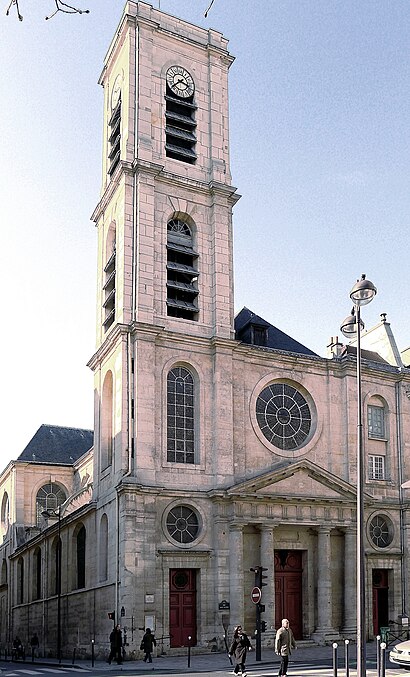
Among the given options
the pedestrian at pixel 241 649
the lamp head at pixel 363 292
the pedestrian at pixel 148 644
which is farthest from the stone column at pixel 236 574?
the lamp head at pixel 363 292

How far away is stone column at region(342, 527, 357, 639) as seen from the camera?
34.6 m

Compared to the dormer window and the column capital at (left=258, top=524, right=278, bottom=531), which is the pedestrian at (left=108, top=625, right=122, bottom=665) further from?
the dormer window

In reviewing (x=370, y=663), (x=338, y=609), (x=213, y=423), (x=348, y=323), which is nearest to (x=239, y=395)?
(x=213, y=423)

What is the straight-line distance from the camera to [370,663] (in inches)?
920

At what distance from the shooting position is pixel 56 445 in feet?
206

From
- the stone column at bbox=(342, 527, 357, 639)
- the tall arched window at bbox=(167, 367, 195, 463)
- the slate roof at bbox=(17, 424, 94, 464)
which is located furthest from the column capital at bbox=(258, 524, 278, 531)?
the slate roof at bbox=(17, 424, 94, 464)

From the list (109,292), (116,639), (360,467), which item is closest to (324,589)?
(116,639)

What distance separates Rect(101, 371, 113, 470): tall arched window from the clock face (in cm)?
1357

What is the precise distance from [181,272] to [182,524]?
428 inches

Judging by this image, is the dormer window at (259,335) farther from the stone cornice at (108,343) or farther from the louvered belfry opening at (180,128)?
the louvered belfry opening at (180,128)

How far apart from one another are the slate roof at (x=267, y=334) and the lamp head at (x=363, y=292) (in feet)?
69.4

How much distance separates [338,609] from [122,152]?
21.8 m

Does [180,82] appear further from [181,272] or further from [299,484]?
[299,484]

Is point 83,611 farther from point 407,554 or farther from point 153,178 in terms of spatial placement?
point 153,178
